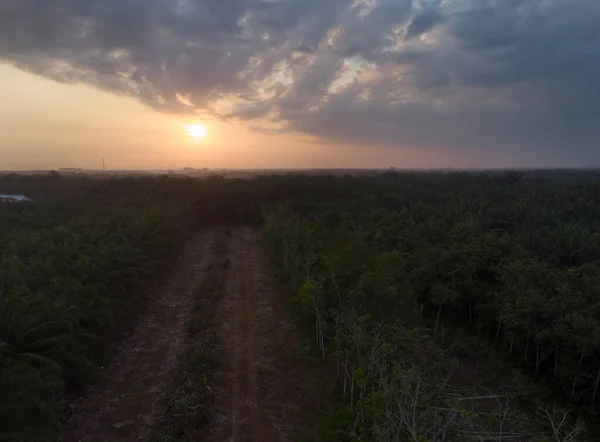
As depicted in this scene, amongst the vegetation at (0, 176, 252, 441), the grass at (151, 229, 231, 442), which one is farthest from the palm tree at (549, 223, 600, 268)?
the vegetation at (0, 176, 252, 441)

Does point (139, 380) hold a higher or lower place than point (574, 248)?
lower

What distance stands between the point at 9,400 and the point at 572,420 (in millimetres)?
10779

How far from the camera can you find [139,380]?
32.8 ft

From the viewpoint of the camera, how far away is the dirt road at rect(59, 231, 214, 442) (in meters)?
8.07

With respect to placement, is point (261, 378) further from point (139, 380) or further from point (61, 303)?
point (61, 303)

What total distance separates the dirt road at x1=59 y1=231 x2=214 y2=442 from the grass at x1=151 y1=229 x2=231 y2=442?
0.84ft

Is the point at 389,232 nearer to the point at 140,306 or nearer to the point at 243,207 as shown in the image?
the point at 140,306

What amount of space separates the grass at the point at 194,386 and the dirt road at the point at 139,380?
0.26 m

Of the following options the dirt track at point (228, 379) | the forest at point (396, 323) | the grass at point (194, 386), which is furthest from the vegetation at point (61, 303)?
the grass at point (194, 386)

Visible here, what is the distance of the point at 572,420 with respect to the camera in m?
8.97

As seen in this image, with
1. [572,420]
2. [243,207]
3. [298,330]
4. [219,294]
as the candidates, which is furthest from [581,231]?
[243,207]

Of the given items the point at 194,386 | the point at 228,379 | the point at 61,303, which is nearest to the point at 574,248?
the point at 228,379

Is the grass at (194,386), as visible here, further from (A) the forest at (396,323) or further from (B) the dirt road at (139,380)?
(A) the forest at (396,323)

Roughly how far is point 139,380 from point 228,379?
2154 millimetres
